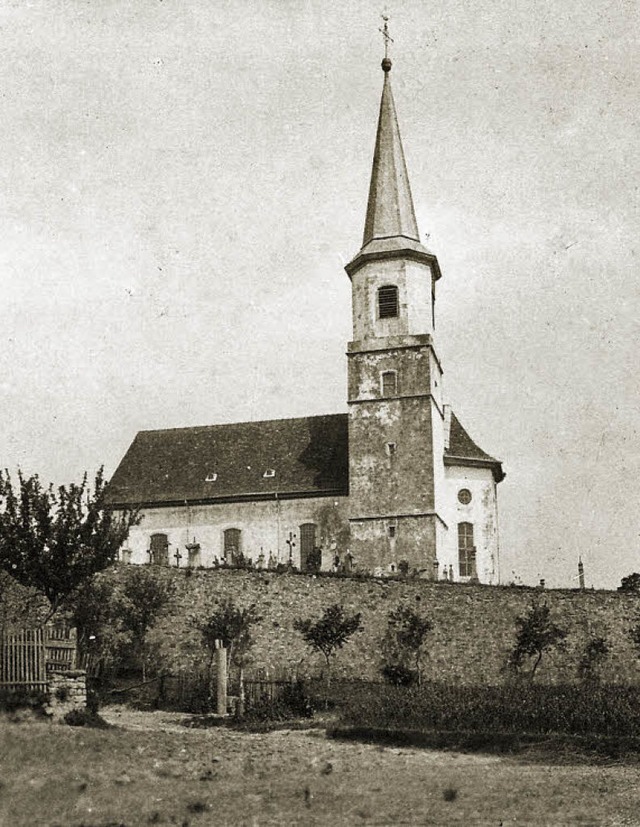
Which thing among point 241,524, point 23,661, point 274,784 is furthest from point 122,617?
point 274,784

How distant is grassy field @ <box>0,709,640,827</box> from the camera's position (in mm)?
12047

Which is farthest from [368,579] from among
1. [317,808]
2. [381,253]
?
[317,808]

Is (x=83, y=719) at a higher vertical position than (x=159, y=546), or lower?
lower

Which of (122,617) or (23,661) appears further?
(122,617)

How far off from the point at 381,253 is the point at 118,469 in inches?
603

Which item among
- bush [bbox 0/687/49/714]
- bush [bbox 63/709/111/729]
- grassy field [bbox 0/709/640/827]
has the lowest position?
grassy field [bbox 0/709/640/827]

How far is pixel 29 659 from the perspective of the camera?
19.2m

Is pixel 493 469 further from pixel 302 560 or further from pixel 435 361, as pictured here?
pixel 302 560

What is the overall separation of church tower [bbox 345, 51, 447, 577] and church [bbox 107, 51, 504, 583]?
5 centimetres

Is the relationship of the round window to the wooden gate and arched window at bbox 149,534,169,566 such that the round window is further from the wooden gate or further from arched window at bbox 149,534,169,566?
the wooden gate

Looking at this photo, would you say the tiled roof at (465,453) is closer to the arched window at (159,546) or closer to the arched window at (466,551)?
the arched window at (466,551)

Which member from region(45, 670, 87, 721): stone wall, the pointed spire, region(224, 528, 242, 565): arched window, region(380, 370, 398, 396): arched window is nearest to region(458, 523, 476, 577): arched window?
region(380, 370, 398, 396): arched window

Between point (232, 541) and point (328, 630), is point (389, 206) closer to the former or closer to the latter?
point (232, 541)

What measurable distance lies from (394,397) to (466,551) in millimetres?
6884
